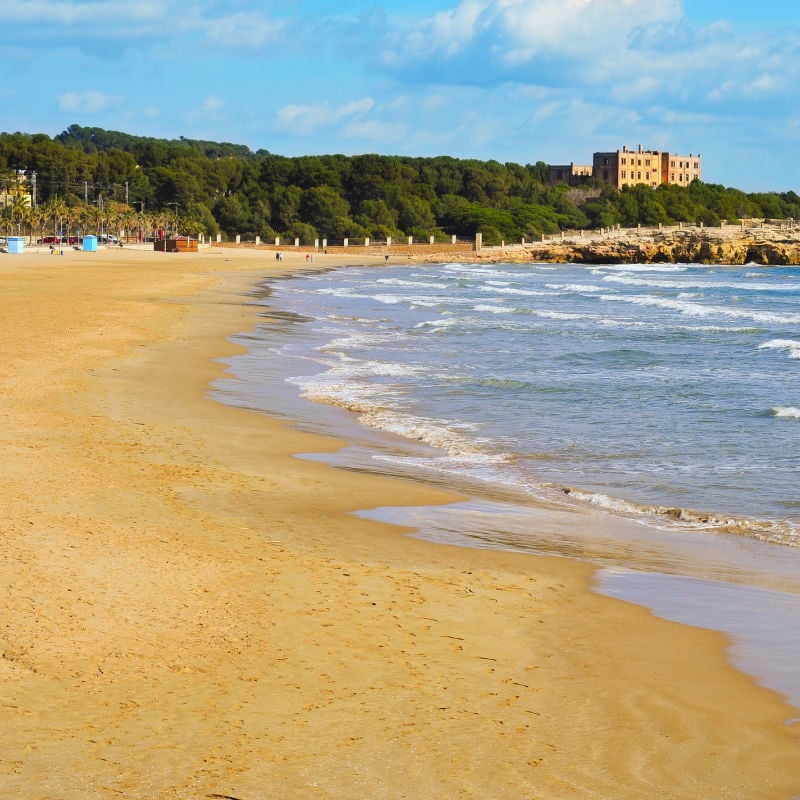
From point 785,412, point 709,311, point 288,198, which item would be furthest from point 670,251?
point 785,412

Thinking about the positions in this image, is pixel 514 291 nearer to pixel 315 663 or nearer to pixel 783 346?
pixel 783 346

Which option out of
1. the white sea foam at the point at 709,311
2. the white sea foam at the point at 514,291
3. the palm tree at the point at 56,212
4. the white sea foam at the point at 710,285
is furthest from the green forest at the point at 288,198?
the white sea foam at the point at 709,311

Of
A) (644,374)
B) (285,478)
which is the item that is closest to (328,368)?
(644,374)

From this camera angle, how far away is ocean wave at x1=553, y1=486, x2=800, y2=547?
10.5 meters

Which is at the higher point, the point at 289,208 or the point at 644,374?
the point at 289,208

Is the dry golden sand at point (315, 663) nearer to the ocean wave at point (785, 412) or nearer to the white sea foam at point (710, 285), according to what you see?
the ocean wave at point (785, 412)

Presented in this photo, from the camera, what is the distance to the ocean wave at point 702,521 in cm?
1054

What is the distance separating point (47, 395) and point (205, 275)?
4978cm

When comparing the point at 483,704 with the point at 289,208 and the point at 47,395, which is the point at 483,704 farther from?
the point at 289,208

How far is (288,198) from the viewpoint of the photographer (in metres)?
140

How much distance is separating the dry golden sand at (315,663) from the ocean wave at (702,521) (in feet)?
6.63

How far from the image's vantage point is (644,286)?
76.8m

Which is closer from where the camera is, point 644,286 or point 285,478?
point 285,478

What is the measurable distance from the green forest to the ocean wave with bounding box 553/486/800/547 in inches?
4216
